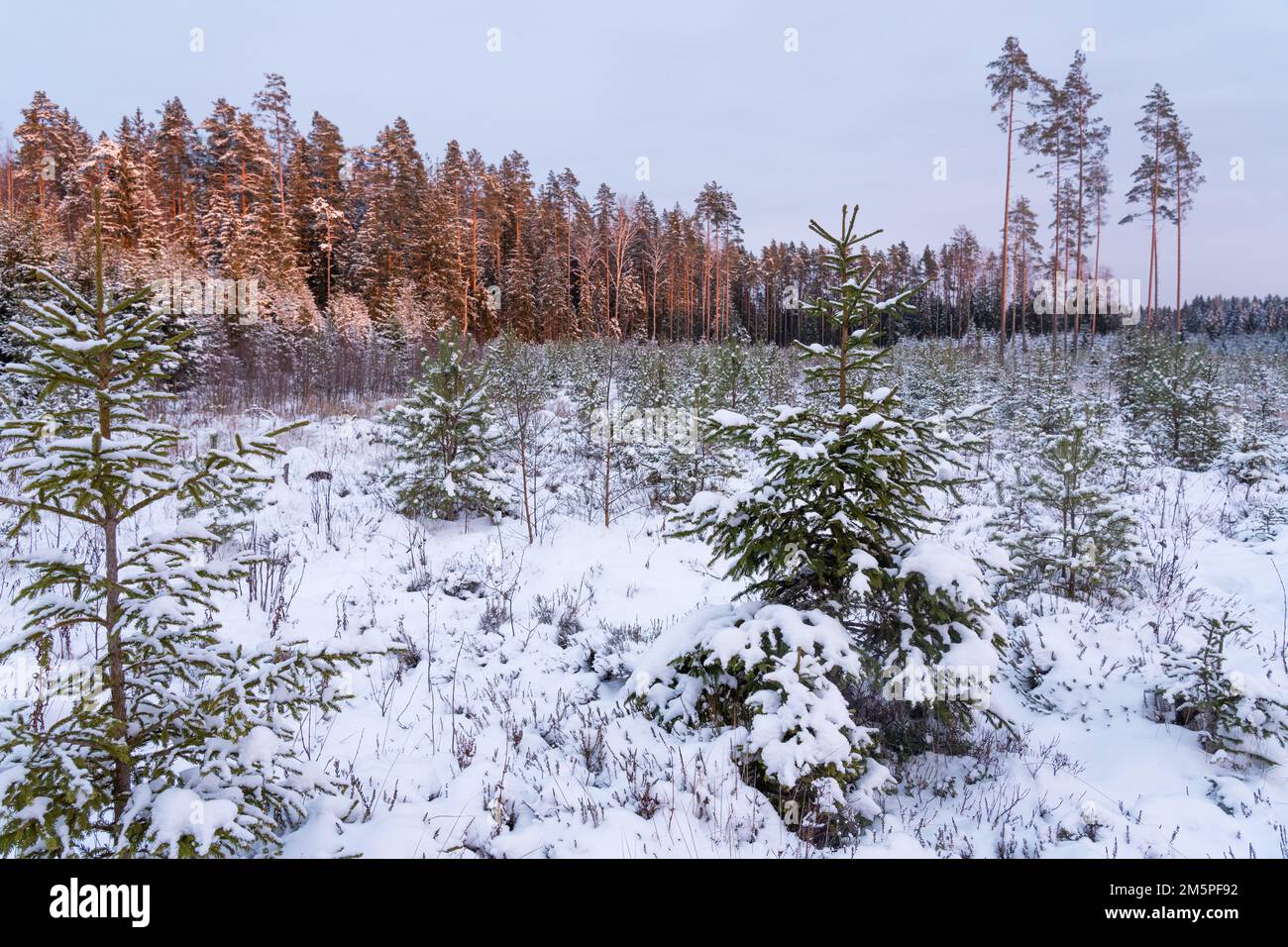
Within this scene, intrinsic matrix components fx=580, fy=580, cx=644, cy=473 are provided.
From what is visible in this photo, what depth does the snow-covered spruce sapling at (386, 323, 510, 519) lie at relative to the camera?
884cm

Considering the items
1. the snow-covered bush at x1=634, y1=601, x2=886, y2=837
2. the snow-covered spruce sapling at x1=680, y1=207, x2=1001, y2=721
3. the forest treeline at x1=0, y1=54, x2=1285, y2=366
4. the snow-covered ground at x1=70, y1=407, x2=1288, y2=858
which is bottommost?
the snow-covered ground at x1=70, y1=407, x2=1288, y2=858

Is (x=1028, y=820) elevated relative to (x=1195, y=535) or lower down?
lower down

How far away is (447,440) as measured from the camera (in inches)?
360

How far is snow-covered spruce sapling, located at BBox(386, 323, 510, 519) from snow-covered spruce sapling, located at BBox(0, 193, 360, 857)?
620cm

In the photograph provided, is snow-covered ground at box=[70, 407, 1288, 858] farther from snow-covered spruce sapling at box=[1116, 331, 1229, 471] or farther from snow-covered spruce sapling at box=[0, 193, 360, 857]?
→ snow-covered spruce sapling at box=[1116, 331, 1229, 471]

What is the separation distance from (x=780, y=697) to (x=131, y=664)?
10.4 ft

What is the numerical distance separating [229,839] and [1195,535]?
10.6m

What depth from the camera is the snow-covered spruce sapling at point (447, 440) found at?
8.84 m

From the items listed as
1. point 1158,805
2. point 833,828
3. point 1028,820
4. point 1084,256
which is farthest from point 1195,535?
point 1084,256

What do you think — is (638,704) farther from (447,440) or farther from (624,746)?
(447,440)

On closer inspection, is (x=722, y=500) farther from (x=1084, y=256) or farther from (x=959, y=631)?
(x=1084, y=256)

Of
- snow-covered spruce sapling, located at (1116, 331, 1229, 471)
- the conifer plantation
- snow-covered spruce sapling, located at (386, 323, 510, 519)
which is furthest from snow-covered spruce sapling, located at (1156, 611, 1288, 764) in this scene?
snow-covered spruce sapling, located at (1116, 331, 1229, 471)

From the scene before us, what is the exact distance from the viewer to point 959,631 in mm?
3574

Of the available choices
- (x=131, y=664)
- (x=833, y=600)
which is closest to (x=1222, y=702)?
(x=833, y=600)
